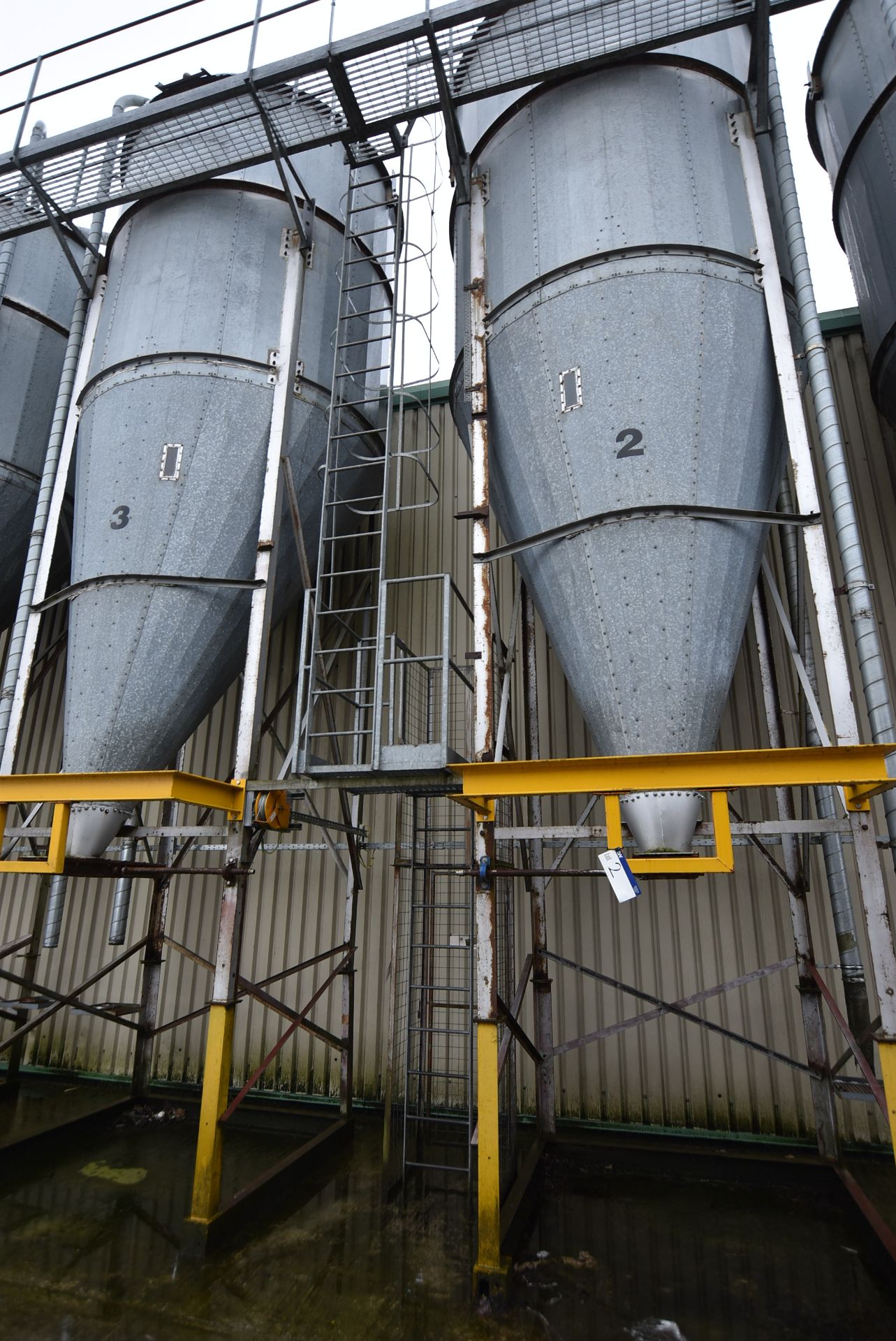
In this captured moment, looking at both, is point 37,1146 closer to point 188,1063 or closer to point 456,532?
point 188,1063

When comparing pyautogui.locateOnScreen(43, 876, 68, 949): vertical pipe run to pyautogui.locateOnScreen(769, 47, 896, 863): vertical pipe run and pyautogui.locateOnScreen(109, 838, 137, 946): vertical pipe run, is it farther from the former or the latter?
pyautogui.locateOnScreen(769, 47, 896, 863): vertical pipe run

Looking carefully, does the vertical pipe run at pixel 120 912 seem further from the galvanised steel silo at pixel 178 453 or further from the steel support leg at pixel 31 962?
the galvanised steel silo at pixel 178 453

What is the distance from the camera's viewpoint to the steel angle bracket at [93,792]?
5543 mm

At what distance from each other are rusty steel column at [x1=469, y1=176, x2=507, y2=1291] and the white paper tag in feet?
3.11

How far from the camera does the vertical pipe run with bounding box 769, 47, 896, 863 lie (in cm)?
495

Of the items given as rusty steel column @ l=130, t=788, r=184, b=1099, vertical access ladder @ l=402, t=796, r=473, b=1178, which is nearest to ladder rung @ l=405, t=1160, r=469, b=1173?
vertical access ladder @ l=402, t=796, r=473, b=1178

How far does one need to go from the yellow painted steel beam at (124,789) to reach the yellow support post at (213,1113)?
58.7 inches

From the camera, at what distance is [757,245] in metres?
5.91

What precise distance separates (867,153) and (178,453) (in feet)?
23.4

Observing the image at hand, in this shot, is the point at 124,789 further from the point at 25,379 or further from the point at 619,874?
the point at 25,379

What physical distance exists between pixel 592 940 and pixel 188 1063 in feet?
16.9

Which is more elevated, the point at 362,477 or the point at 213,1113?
the point at 362,477

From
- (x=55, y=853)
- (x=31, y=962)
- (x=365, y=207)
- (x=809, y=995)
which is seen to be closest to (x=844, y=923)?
(x=809, y=995)

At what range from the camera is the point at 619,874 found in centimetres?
447
